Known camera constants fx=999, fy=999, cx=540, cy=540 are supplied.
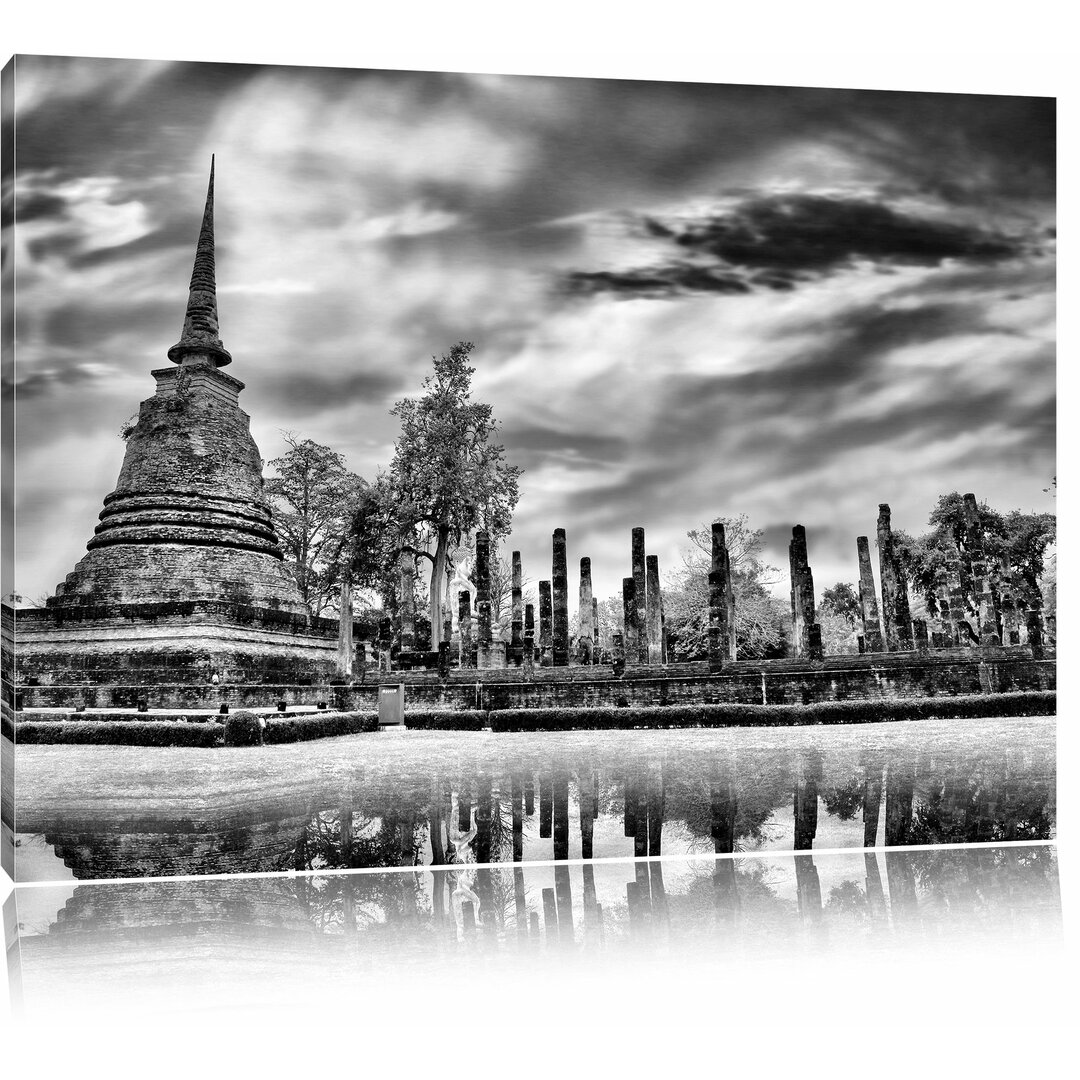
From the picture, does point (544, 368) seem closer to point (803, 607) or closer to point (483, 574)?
point (483, 574)

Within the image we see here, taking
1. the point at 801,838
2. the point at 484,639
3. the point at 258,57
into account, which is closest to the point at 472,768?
the point at 801,838

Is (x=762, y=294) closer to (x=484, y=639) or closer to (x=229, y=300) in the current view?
(x=229, y=300)

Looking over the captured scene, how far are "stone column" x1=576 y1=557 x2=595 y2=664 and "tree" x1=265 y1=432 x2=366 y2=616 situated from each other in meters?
4.69

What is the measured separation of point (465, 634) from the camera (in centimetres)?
2014

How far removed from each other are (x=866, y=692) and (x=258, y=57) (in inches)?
349

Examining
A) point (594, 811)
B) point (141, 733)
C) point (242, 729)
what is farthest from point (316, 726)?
point (594, 811)

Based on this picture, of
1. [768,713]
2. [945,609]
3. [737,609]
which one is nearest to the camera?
[768,713]

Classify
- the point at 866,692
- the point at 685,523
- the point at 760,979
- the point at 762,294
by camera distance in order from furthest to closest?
the point at 866,692 → the point at 685,523 → the point at 762,294 → the point at 760,979

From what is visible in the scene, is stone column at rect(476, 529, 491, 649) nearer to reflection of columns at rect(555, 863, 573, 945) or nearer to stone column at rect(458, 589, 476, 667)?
stone column at rect(458, 589, 476, 667)

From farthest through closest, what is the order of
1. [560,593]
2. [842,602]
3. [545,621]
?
[842,602], [545,621], [560,593]

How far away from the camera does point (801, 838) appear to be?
24.5ft

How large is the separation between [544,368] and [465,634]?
1216 cm

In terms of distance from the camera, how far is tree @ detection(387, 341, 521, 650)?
895 centimetres

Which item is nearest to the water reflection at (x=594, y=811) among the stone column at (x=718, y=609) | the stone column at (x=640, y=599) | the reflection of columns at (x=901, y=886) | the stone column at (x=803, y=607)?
the reflection of columns at (x=901, y=886)
